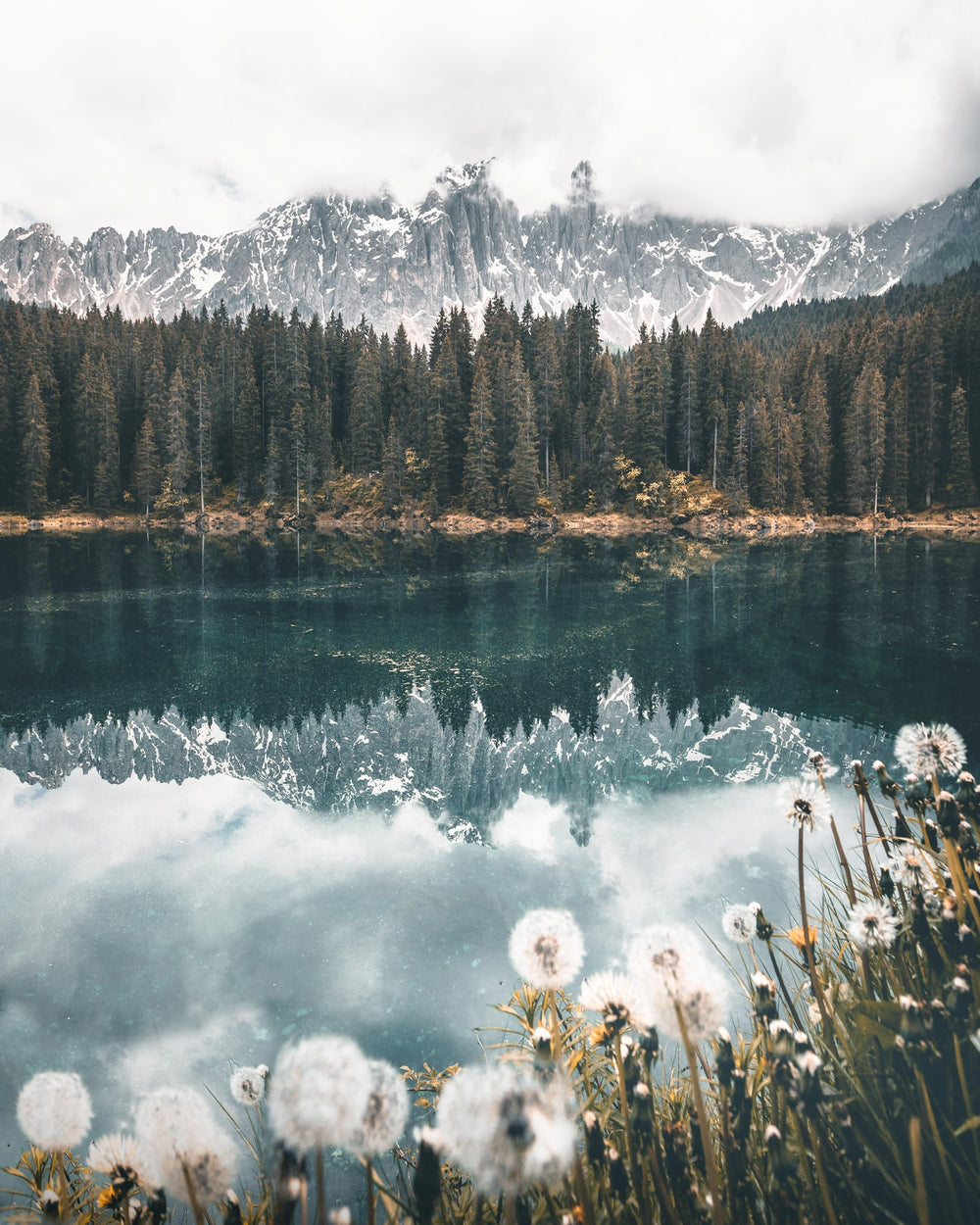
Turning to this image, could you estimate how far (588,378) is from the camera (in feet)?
277

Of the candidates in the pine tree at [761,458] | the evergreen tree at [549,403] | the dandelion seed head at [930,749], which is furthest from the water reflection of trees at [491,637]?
the evergreen tree at [549,403]

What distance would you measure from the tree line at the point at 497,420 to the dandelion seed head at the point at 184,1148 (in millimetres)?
72624

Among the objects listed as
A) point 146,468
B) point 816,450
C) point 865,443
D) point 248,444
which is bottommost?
point 146,468

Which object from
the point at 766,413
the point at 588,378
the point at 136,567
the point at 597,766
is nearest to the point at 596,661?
the point at 597,766

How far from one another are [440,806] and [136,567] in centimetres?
3567

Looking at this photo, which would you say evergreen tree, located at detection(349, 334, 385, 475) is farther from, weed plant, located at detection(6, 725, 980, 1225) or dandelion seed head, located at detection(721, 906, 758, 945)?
weed plant, located at detection(6, 725, 980, 1225)

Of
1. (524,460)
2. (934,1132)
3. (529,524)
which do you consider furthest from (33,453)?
(934,1132)

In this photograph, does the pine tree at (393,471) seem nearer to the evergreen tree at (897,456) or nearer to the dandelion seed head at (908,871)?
the evergreen tree at (897,456)

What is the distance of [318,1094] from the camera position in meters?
1.89

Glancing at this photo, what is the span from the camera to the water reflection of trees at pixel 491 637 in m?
15.7

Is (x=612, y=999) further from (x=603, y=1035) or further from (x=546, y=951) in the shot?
(x=546, y=951)

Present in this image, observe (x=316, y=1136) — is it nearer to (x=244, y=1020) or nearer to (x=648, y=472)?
(x=244, y=1020)

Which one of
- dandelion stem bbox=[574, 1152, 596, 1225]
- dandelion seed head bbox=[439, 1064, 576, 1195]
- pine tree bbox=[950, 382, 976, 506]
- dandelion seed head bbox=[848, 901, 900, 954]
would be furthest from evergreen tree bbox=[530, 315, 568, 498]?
dandelion seed head bbox=[439, 1064, 576, 1195]

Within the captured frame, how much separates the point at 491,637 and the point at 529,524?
5237cm
